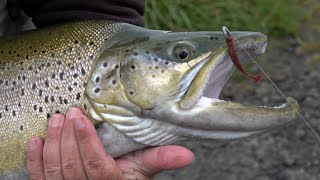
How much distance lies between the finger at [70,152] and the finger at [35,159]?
0.09 metres

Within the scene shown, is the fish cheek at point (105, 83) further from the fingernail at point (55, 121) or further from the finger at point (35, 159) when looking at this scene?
the finger at point (35, 159)

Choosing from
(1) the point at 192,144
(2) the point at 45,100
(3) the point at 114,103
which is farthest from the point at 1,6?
(1) the point at 192,144

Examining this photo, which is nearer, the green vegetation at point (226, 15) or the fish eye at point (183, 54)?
the fish eye at point (183, 54)

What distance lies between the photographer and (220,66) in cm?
210

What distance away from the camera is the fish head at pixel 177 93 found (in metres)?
2.04

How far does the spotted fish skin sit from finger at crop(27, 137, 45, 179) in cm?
3

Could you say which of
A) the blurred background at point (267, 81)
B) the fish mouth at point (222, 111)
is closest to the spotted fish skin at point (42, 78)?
the fish mouth at point (222, 111)

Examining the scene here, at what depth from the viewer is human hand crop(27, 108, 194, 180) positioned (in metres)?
2.14

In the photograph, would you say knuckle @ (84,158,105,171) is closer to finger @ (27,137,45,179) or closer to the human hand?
the human hand

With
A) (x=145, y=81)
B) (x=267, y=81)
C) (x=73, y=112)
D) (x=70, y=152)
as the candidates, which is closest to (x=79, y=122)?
(x=73, y=112)

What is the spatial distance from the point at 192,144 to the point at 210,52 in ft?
7.18

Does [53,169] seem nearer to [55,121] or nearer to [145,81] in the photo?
[55,121]

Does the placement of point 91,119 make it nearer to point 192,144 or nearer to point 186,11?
point 192,144

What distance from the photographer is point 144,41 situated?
7.21ft
